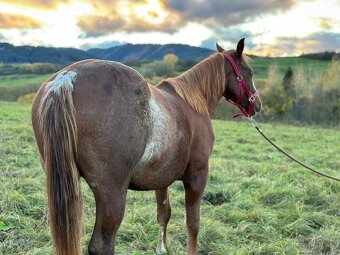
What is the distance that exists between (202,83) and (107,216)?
2.13 metres

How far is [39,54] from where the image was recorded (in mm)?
140000

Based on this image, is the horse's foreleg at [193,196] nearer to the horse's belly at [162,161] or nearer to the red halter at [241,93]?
the horse's belly at [162,161]

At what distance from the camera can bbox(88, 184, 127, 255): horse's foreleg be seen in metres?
2.75

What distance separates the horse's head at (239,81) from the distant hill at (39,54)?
435 ft

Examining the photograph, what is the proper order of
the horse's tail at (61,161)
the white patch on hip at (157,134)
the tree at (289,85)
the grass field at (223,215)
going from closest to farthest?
the horse's tail at (61,161), the white patch on hip at (157,134), the grass field at (223,215), the tree at (289,85)

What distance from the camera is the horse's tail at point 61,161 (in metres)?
2.58

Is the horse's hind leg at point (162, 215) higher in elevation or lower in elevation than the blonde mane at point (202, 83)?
lower

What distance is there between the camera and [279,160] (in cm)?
1077

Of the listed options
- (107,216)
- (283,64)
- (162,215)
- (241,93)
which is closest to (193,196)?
(162,215)

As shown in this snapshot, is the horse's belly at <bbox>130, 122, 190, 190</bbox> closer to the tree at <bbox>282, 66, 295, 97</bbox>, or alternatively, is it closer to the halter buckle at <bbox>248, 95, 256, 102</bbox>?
the halter buckle at <bbox>248, 95, 256, 102</bbox>

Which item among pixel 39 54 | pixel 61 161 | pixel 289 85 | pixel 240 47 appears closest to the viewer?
pixel 61 161

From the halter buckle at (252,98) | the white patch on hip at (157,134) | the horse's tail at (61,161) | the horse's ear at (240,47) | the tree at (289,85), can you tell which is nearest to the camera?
the horse's tail at (61,161)

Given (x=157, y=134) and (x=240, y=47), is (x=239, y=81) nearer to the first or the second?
(x=240, y=47)

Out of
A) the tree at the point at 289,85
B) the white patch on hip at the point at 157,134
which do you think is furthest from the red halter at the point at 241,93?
the tree at the point at 289,85
